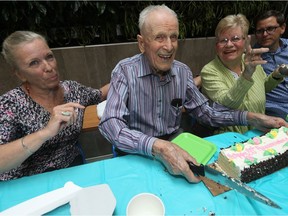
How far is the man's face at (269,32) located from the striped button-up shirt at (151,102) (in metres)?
1.14

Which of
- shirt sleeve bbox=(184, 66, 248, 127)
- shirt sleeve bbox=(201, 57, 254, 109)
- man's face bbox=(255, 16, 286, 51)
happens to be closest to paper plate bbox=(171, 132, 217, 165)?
shirt sleeve bbox=(184, 66, 248, 127)

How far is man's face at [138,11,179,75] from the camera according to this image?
133 cm

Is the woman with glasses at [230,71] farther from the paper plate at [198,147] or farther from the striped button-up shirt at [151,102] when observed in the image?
the paper plate at [198,147]

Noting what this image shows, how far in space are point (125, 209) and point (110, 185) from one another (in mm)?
148

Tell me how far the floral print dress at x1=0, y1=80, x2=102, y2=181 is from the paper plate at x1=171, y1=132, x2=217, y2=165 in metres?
0.75

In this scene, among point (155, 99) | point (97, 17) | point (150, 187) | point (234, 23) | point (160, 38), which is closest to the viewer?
point (150, 187)

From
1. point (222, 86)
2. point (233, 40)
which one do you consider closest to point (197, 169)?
point (222, 86)

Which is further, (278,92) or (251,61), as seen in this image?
(278,92)

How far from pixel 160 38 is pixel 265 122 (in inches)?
35.1

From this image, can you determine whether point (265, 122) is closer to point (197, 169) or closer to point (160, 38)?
point (197, 169)

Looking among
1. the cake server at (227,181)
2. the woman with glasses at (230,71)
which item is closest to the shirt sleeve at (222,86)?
the woman with glasses at (230,71)

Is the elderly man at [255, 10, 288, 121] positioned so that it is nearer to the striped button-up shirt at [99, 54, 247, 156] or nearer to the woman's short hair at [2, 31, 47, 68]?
the striped button-up shirt at [99, 54, 247, 156]

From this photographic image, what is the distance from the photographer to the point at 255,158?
1.08 meters

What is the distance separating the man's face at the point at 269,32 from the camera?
216cm
